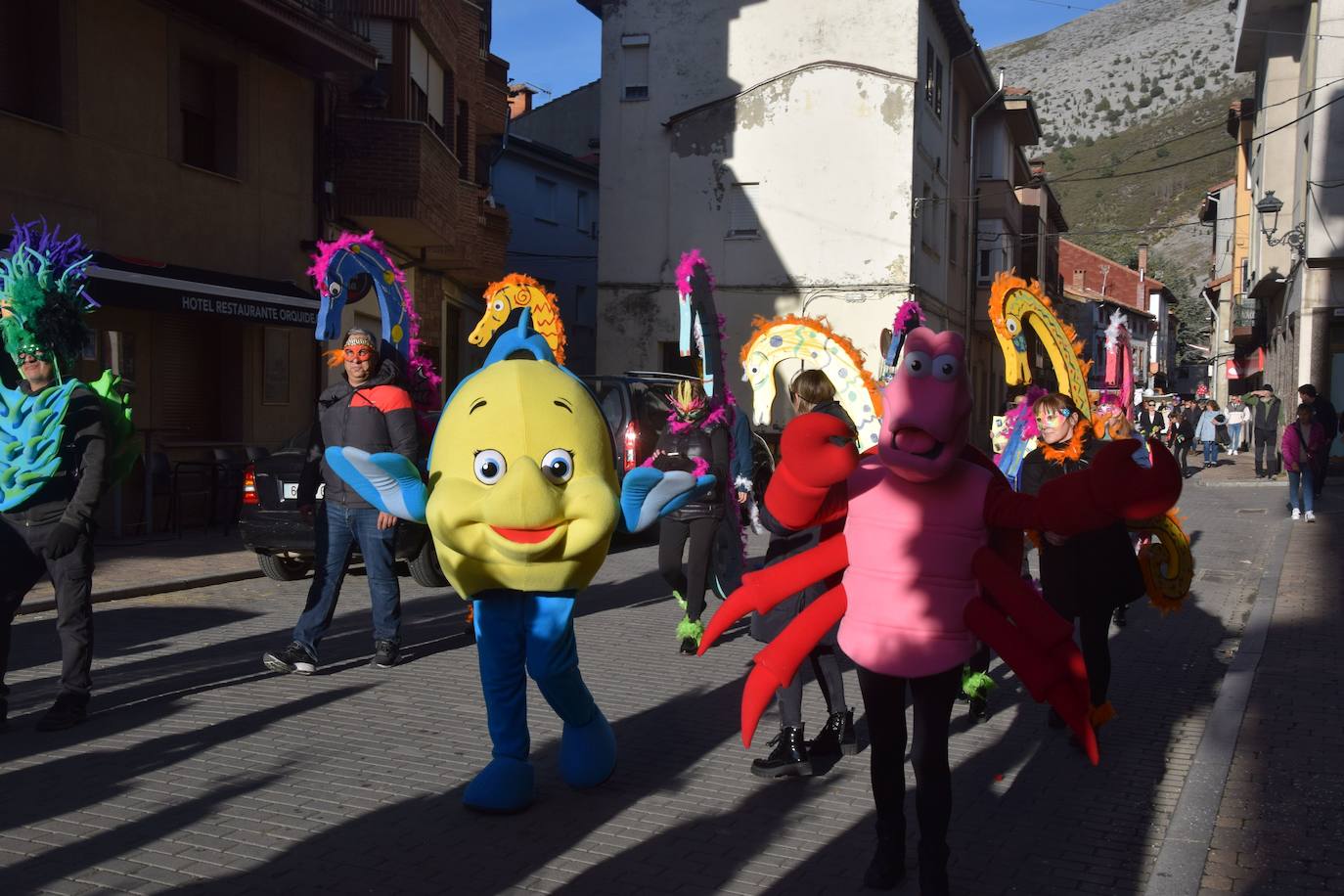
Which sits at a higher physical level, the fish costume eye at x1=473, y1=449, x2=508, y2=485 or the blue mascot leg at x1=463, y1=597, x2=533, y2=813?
the fish costume eye at x1=473, y1=449, x2=508, y2=485

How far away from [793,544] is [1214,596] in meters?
6.97

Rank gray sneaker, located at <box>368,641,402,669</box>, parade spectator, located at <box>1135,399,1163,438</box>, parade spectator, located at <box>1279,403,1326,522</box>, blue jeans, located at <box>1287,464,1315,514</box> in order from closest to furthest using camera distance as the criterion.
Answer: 1. gray sneaker, located at <box>368,641,402,669</box>
2. parade spectator, located at <box>1279,403,1326,522</box>
3. blue jeans, located at <box>1287,464,1315,514</box>
4. parade spectator, located at <box>1135,399,1163,438</box>

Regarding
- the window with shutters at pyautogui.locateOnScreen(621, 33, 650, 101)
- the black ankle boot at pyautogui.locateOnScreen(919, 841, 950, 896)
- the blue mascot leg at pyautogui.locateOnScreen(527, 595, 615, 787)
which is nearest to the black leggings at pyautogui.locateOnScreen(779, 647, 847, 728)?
the blue mascot leg at pyautogui.locateOnScreen(527, 595, 615, 787)

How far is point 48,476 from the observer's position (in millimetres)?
6086

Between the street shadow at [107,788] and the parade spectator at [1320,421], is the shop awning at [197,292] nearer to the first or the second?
the street shadow at [107,788]

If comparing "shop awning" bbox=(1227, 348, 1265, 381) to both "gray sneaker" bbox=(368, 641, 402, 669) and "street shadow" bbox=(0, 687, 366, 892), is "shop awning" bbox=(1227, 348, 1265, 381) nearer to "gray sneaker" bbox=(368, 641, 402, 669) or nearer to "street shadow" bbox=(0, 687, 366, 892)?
"gray sneaker" bbox=(368, 641, 402, 669)

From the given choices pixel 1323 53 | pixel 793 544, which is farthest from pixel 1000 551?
pixel 1323 53

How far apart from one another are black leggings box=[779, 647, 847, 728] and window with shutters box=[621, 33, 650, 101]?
81.1ft

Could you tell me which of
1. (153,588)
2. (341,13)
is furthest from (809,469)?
(341,13)

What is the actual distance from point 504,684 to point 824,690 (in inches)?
65.7

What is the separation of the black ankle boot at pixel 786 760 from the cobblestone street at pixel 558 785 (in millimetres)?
82

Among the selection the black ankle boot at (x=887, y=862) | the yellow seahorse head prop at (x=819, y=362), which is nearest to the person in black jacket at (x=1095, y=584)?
the yellow seahorse head prop at (x=819, y=362)

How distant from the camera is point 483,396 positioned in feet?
16.6

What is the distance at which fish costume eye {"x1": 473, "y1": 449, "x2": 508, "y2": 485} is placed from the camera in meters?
4.93
